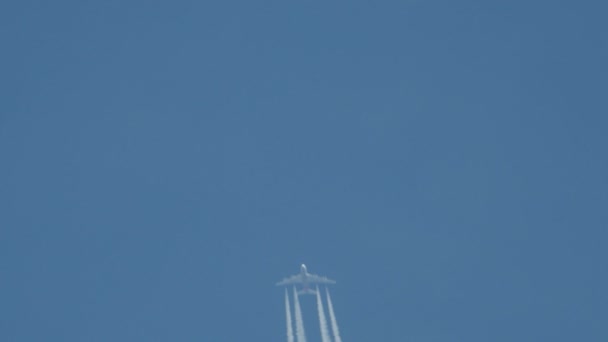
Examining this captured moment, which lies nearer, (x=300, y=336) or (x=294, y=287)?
(x=300, y=336)

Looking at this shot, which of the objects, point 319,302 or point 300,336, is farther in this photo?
point 319,302
